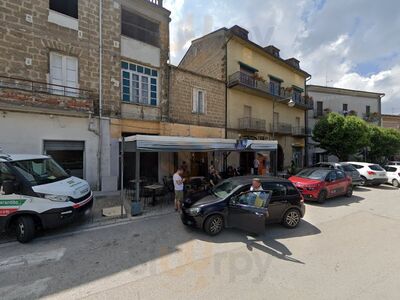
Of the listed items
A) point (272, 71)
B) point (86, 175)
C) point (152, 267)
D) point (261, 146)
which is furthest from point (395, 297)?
point (272, 71)

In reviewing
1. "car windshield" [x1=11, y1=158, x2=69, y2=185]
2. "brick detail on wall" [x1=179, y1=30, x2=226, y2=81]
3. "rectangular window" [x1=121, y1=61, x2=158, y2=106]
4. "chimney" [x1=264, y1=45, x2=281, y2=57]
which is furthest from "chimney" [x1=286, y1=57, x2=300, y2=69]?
"car windshield" [x1=11, y1=158, x2=69, y2=185]

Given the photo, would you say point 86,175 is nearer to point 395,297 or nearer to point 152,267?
point 152,267

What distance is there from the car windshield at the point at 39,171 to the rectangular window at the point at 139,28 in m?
8.31

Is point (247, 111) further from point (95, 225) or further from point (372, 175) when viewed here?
point (95, 225)

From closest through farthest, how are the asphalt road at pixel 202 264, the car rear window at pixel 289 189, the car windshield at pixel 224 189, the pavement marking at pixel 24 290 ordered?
1. the pavement marking at pixel 24 290
2. the asphalt road at pixel 202 264
3. the car windshield at pixel 224 189
4. the car rear window at pixel 289 189

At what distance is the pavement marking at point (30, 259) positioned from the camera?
4156 mm

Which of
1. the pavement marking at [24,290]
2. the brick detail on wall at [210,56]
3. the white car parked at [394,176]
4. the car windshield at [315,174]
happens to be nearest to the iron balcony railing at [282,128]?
the brick detail on wall at [210,56]

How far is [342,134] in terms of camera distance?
1794 cm

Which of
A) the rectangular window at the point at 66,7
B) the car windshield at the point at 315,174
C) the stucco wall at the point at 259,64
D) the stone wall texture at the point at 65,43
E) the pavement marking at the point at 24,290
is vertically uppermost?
the stucco wall at the point at 259,64

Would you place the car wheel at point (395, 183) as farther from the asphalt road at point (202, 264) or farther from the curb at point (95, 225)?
the curb at point (95, 225)

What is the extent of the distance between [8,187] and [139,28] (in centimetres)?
1040

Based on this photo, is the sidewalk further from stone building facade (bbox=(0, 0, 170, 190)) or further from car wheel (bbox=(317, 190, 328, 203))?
car wheel (bbox=(317, 190, 328, 203))

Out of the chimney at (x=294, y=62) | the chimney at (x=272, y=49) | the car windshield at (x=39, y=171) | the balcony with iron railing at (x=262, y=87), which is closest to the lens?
the car windshield at (x=39, y=171)

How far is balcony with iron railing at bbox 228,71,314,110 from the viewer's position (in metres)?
15.8
